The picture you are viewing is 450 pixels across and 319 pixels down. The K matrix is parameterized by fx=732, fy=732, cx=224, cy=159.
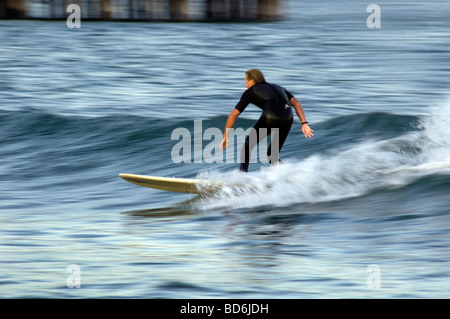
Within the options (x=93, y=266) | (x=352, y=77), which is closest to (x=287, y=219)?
(x=93, y=266)

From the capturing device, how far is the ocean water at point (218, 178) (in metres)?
6.61

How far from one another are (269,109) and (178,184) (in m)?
1.74

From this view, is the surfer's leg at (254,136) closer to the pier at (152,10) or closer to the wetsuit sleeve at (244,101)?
the wetsuit sleeve at (244,101)

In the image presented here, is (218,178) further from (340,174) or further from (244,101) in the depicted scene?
(340,174)

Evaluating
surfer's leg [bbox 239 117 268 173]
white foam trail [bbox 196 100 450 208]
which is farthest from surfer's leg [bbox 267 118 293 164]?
white foam trail [bbox 196 100 450 208]

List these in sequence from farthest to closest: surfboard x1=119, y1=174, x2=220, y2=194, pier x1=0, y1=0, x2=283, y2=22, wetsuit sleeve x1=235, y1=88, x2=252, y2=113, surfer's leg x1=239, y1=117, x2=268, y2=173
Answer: pier x1=0, y1=0, x2=283, y2=22, surfboard x1=119, y1=174, x2=220, y2=194, surfer's leg x1=239, y1=117, x2=268, y2=173, wetsuit sleeve x1=235, y1=88, x2=252, y2=113

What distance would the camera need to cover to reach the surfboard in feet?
32.8

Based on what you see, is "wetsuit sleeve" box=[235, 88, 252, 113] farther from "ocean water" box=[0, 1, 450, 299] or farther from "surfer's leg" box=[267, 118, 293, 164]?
"ocean water" box=[0, 1, 450, 299]

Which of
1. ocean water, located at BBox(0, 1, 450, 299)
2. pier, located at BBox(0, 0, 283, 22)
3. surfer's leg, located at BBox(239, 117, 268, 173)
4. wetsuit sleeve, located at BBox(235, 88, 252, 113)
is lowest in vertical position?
ocean water, located at BBox(0, 1, 450, 299)

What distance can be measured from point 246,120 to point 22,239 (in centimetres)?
948

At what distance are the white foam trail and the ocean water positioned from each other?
31 mm
